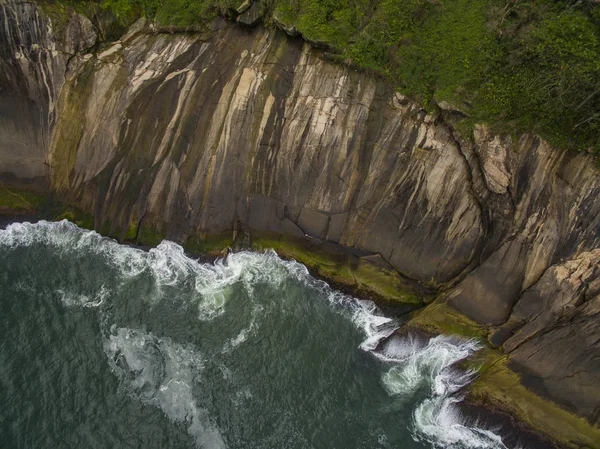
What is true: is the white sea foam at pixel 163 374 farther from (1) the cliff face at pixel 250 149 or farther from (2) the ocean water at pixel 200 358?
(1) the cliff face at pixel 250 149

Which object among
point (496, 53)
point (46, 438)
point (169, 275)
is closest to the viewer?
point (46, 438)

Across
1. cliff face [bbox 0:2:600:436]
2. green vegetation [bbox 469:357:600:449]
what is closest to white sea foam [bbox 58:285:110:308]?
cliff face [bbox 0:2:600:436]

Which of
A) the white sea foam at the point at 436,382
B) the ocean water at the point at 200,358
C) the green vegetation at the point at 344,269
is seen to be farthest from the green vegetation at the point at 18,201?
the white sea foam at the point at 436,382

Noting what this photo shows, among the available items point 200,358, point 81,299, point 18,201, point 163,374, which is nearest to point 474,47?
point 200,358

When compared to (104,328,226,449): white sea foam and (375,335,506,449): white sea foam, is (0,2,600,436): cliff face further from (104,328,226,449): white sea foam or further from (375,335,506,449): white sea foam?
(104,328,226,449): white sea foam

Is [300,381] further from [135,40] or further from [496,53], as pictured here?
[135,40]

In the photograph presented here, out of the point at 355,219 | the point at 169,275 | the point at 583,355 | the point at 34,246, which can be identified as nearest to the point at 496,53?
the point at 355,219

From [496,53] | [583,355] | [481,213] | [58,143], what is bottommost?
[58,143]

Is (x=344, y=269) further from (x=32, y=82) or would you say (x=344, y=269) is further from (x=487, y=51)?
(x=32, y=82)
